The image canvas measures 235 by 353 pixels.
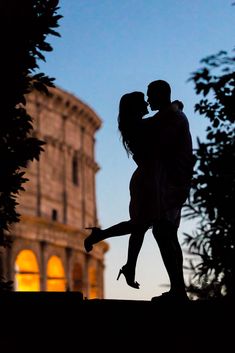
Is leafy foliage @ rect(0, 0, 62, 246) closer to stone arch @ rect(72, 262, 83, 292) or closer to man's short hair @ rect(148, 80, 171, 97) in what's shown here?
man's short hair @ rect(148, 80, 171, 97)

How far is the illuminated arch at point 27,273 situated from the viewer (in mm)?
56469

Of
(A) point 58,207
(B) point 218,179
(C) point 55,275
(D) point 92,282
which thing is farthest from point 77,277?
(B) point 218,179

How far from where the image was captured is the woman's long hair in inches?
322

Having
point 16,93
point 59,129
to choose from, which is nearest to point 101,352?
point 16,93

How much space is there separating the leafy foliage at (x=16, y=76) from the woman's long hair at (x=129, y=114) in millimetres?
5321

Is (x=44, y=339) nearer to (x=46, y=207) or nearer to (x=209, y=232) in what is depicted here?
(x=209, y=232)

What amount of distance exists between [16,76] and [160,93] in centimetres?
580

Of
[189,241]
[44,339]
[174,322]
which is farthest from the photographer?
[189,241]

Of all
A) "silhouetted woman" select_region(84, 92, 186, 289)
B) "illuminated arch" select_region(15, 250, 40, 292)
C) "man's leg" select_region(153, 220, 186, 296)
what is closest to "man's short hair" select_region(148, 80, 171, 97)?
"silhouetted woman" select_region(84, 92, 186, 289)

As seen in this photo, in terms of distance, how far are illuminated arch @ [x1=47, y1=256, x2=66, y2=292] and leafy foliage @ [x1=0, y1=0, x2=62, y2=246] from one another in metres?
44.9

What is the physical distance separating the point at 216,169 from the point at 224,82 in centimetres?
153

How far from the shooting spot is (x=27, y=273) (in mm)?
56750

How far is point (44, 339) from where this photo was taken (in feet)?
22.4

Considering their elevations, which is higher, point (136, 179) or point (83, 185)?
point (83, 185)
